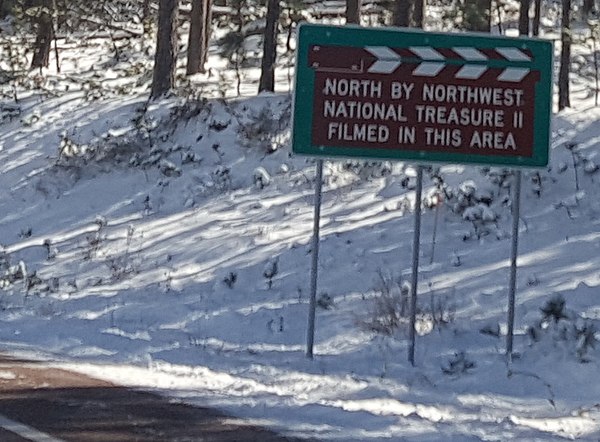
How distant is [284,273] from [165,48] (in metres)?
10.7

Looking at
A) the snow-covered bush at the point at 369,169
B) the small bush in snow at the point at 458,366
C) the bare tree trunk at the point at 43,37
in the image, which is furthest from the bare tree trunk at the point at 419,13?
the small bush in snow at the point at 458,366

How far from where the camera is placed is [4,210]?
22406 mm

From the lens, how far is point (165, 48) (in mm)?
25391

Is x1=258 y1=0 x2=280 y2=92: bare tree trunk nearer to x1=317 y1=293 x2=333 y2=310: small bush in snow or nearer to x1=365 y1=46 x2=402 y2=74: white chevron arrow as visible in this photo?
x1=317 y1=293 x2=333 y2=310: small bush in snow

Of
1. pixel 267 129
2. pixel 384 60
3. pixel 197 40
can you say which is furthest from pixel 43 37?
pixel 384 60

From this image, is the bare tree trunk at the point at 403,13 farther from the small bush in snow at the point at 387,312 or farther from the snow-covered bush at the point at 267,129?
the small bush in snow at the point at 387,312

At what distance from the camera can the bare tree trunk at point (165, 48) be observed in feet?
83.0

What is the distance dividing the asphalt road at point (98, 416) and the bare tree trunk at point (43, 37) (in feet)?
67.8

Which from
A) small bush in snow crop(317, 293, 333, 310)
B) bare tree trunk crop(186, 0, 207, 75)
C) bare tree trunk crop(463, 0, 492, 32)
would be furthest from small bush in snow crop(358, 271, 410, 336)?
Answer: bare tree trunk crop(186, 0, 207, 75)

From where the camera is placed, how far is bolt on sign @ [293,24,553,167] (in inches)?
444

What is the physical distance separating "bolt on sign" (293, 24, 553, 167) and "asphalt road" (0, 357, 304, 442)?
311cm

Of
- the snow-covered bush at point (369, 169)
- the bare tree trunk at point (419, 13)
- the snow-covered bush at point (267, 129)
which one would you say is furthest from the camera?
the bare tree trunk at point (419, 13)

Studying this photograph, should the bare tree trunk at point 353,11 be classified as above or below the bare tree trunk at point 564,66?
above

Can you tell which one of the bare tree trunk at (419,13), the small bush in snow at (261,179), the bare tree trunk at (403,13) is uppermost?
the bare tree trunk at (419,13)
